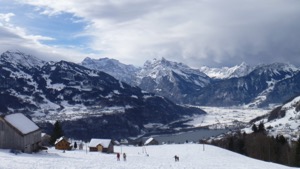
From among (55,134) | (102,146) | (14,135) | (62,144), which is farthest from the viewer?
(55,134)

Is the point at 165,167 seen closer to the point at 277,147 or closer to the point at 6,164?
the point at 6,164

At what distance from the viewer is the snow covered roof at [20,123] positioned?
7475 centimetres

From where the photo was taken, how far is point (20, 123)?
254ft

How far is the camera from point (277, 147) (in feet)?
528

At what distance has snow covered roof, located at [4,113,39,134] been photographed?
74750 mm

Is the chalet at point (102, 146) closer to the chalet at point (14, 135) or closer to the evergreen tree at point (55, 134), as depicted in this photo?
the evergreen tree at point (55, 134)

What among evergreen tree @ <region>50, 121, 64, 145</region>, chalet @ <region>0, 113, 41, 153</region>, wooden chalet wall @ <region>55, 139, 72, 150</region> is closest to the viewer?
chalet @ <region>0, 113, 41, 153</region>

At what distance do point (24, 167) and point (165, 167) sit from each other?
67.6ft

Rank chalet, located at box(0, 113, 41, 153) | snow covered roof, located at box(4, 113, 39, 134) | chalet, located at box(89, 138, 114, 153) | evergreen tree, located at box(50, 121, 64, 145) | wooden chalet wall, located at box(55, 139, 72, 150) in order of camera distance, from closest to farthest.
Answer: chalet, located at box(0, 113, 41, 153) → snow covered roof, located at box(4, 113, 39, 134) → wooden chalet wall, located at box(55, 139, 72, 150) → chalet, located at box(89, 138, 114, 153) → evergreen tree, located at box(50, 121, 64, 145)

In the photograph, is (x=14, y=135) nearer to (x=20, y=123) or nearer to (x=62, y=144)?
(x=20, y=123)

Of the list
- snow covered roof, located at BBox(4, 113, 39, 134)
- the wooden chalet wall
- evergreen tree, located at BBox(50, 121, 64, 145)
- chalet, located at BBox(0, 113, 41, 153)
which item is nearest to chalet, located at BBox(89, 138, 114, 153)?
the wooden chalet wall

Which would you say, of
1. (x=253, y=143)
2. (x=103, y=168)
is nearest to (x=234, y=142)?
(x=253, y=143)

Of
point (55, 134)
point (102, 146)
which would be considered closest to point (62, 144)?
point (102, 146)

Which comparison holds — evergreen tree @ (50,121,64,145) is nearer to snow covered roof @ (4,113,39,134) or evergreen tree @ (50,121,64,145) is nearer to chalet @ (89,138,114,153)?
chalet @ (89,138,114,153)
